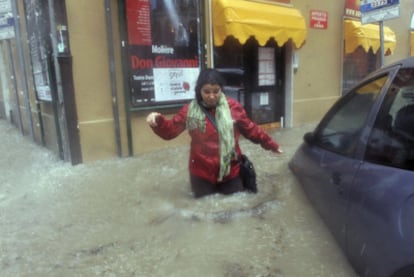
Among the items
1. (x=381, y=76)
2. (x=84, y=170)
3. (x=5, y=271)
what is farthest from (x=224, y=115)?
(x=84, y=170)

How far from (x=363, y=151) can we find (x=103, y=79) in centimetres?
418

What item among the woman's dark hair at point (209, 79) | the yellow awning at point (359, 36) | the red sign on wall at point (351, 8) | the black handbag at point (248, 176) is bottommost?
the black handbag at point (248, 176)

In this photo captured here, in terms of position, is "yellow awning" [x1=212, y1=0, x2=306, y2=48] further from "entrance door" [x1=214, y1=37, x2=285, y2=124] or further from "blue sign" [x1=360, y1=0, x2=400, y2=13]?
"blue sign" [x1=360, y1=0, x2=400, y2=13]

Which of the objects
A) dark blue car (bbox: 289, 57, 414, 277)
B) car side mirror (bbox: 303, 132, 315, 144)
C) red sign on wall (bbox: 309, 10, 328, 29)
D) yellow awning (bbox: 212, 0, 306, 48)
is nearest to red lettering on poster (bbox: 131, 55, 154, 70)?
Result: yellow awning (bbox: 212, 0, 306, 48)

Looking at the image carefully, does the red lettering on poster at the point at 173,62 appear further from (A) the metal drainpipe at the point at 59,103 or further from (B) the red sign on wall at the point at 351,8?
(B) the red sign on wall at the point at 351,8

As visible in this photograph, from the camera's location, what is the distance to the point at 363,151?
2.03 metres

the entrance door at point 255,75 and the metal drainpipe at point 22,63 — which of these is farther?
the entrance door at point 255,75

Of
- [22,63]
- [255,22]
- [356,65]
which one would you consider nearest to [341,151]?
[255,22]

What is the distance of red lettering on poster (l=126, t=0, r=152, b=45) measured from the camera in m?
5.41

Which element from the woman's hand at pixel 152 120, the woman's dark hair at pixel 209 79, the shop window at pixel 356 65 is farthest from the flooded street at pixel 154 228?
the shop window at pixel 356 65

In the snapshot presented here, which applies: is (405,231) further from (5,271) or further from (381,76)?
(5,271)

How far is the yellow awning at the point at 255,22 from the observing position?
20.3ft

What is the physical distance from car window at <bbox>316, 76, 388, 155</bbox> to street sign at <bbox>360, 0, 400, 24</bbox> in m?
2.87

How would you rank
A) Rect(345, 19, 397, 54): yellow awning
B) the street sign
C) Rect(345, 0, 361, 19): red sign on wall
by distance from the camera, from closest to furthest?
the street sign → Rect(345, 19, 397, 54): yellow awning → Rect(345, 0, 361, 19): red sign on wall
